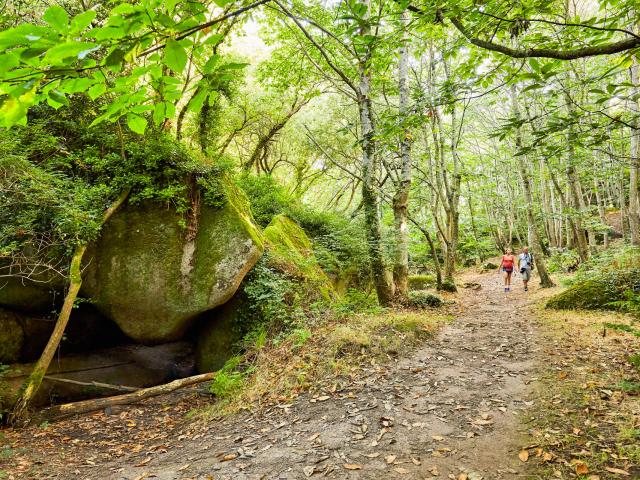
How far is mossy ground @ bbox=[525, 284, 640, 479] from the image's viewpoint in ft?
10.4

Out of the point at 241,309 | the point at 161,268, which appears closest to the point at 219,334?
the point at 241,309

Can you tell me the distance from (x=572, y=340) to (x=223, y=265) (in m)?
7.10

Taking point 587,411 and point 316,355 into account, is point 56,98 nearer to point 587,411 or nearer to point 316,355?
point 587,411

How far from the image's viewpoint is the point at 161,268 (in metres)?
7.70

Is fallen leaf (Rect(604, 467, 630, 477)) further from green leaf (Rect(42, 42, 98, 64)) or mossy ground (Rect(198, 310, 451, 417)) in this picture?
green leaf (Rect(42, 42, 98, 64))

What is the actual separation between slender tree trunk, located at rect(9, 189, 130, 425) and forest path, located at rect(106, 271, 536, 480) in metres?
2.52

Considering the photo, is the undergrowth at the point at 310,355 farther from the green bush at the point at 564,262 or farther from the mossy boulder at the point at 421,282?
the green bush at the point at 564,262

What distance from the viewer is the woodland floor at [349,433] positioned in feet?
11.9

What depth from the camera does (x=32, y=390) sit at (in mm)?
6223

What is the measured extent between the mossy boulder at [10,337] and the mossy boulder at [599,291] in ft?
41.2

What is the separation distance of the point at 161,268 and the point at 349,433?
5424 millimetres

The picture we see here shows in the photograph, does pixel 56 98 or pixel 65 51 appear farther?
pixel 56 98

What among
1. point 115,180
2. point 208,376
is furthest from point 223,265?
point 115,180

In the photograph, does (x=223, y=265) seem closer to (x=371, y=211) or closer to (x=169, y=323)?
(x=169, y=323)
